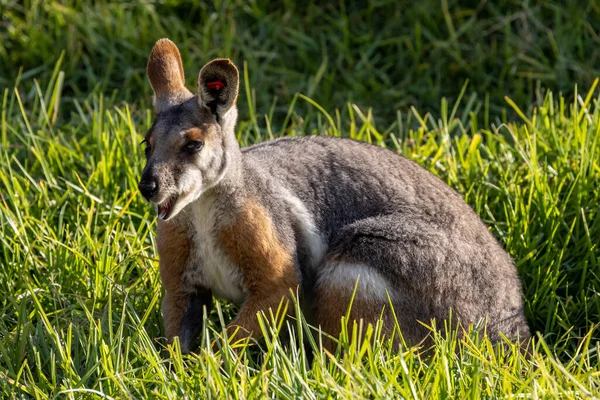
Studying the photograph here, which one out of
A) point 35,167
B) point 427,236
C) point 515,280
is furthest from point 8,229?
point 515,280

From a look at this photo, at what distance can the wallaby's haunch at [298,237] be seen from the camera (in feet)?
16.0

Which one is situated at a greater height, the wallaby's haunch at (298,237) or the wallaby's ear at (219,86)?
the wallaby's ear at (219,86)

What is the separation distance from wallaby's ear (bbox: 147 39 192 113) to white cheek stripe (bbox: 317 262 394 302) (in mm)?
1109

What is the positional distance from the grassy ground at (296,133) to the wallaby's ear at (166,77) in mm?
977

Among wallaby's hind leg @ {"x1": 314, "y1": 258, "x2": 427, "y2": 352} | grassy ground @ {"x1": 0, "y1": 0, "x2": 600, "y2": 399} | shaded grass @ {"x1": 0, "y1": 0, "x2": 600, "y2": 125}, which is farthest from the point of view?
shaded grass @ {"x1": 0, "y1": 0, "x2": 600, "y2": 125}

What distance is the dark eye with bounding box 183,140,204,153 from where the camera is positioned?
4.73 meters

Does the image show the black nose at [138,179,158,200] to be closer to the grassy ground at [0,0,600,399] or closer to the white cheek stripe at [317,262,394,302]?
the grassy ground at [0,0,600,399]

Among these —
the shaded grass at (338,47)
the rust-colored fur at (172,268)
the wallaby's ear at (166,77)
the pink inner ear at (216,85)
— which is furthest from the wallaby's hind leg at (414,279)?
the shaded grass at (338,47)

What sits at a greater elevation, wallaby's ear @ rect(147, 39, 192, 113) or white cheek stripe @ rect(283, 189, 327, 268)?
wallaby's ear @ rect(147, 39, 192, 113)

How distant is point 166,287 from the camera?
5.12 m

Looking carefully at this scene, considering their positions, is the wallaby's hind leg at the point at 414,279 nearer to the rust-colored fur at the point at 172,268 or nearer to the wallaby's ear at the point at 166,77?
the rust-colored fur at the point at 172,268

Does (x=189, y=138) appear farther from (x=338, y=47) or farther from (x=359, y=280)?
(x=338, y=47)

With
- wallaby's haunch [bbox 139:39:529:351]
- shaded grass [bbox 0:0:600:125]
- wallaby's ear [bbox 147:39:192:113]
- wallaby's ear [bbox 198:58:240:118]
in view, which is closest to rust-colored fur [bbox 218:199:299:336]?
wallaby's haunch [bbox 139:39:529:351]

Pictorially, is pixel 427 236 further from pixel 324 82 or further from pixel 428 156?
pixel 324 82
